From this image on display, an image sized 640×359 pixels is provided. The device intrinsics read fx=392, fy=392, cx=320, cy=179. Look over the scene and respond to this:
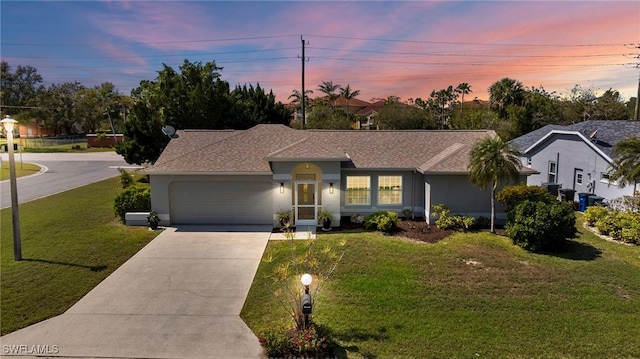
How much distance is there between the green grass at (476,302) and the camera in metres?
8.11

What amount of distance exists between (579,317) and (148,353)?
9.67 metres

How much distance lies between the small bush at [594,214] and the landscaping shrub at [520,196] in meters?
2.44

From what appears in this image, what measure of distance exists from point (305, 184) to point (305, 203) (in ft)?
2.88

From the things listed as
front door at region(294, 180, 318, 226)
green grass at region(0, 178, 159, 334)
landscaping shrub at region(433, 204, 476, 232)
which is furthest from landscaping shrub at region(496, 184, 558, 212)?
green grass at region(0, 178, 159, 334)

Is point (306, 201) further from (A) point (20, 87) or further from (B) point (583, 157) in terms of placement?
(A) point (20, 87)

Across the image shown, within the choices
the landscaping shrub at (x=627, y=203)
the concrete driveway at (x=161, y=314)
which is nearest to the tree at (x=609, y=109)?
the landscaping shrub at (x=627, y=203)

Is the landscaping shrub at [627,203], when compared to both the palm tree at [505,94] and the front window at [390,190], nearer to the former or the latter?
the front window at [390,190]

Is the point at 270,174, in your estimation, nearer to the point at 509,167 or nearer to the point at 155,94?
the point at 509,167

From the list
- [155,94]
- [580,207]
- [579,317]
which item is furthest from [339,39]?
[579,317]

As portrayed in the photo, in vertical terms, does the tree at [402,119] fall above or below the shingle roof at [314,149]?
above

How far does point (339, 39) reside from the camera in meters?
36.2

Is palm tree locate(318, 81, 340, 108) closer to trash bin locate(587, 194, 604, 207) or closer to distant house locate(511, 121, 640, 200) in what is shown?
distant house locate(511, 121, 640, 200)

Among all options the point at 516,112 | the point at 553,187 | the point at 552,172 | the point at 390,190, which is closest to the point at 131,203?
the point at 390,190

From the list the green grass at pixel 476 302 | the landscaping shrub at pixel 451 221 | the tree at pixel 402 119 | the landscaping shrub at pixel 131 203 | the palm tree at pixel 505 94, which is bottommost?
the green grass at pixel 476 302
